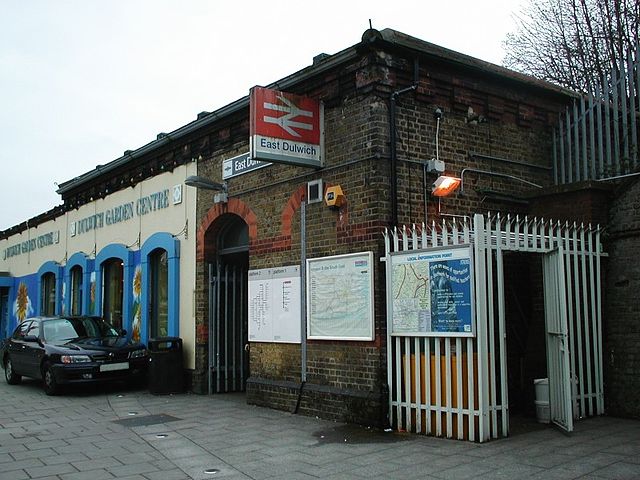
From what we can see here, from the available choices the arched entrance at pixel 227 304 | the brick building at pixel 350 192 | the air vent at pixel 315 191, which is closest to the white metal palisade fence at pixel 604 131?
the brick building at pixel 350 192

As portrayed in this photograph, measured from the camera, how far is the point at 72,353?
12.7 meters

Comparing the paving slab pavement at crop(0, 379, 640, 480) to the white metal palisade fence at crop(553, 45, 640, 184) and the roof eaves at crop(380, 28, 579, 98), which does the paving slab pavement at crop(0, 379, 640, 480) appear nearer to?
the white metal palisade fence at crop(553, 45, 640, 184)

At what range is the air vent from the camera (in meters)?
9.88

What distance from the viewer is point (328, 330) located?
9.52m

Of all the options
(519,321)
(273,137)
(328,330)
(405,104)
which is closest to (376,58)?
(405,104)

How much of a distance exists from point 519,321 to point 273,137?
4721mm

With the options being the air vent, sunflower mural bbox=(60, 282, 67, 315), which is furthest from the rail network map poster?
sunflower mural bbox=(60, 282, 67, 315)

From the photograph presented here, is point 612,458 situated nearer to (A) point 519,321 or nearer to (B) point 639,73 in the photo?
(A) point 519,321

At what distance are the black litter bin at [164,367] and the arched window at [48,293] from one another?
34.3ft

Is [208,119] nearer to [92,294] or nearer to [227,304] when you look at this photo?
[227,304]

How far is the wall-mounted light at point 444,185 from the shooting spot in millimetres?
9234

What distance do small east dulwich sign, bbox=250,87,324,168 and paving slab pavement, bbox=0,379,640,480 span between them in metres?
3.84

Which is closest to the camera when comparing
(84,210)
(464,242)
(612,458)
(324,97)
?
(612,458)

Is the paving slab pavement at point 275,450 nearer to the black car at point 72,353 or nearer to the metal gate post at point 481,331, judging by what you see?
the metal gate post at point 481,331
